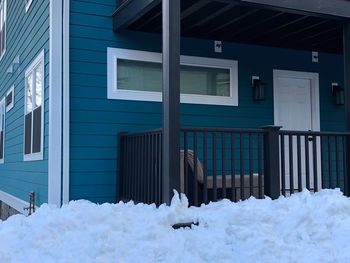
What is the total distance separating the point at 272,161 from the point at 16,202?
5242mm

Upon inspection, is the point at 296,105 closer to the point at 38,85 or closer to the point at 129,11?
the point at 129,11

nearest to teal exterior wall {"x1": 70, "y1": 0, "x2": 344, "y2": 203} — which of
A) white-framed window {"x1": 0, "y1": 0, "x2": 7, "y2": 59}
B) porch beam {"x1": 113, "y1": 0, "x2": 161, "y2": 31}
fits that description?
porch beam {"x1": 113, "y1": 0, "x2": 161, "y2": 31}

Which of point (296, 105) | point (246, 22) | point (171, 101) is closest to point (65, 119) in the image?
point (171, 101)

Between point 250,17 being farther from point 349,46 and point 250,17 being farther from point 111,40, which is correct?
point 111,40

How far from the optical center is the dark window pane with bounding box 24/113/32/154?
289 inches

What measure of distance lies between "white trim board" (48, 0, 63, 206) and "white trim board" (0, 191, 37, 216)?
1692mm

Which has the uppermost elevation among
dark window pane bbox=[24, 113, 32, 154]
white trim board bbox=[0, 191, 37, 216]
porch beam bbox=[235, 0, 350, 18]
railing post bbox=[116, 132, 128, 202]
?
porch beam bbox=[235, 0, 350, 18]

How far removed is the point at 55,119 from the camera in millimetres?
5715

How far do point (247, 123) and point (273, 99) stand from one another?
0.65 m

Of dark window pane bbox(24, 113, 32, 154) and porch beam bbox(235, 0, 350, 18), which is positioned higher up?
porch beam bbox(235, 0, 350, 18)

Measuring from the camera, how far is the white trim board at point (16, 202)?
746 cm

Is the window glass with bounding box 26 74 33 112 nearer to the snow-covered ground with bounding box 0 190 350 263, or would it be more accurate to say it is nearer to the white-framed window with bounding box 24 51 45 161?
the white-framed window with bounding box 24 51 45 161

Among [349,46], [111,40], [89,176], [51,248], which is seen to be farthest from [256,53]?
[51,248]

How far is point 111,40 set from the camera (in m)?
6.15
